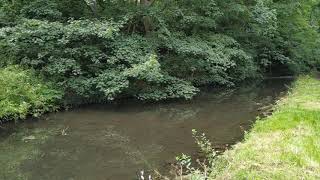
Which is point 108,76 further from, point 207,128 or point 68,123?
point 207,128

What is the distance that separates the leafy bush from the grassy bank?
7691mm

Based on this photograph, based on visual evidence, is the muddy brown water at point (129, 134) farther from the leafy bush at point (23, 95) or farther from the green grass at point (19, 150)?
the leafy bush at point (23, 95)

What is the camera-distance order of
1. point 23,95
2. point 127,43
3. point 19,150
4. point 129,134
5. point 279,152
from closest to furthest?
point 279,152 < point 19,150 < point 129,134 < point 23,95 < point 127,43

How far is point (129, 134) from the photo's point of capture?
13992 millimetres

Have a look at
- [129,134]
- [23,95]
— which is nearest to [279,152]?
[129,134]

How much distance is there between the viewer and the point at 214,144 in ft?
41.0

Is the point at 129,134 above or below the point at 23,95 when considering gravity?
below

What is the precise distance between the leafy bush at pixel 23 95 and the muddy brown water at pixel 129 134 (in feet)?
1.83

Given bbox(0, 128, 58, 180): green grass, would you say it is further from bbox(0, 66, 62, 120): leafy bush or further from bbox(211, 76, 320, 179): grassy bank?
bbox(211, 76, 320, 179): grassy bank

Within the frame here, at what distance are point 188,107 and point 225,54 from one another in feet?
14.1

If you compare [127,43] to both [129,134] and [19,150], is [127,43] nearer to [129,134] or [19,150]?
[129,134]

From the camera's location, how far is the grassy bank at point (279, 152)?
7.77m

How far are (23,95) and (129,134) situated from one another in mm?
4346

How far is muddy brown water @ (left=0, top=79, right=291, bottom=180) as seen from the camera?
10.5 metres
